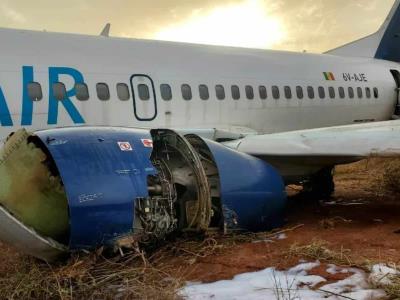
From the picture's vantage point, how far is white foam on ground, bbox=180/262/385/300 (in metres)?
3.94

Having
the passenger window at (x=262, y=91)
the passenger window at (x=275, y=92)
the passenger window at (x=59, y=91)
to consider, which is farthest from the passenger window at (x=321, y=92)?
the passenger window at (x=59, y=91)

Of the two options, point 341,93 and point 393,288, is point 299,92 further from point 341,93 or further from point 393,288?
point 393,288

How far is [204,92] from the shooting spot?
1070 cm

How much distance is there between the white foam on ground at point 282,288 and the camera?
394cm

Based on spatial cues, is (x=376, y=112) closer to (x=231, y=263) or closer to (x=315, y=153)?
(x=315, y=153)

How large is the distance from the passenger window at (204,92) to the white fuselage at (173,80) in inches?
2.6

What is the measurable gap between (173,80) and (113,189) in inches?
221

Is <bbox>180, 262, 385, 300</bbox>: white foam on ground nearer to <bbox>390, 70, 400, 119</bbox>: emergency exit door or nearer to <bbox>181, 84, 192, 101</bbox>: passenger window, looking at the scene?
<bbox>181, 84, 192, 101</bbox>: passenger window

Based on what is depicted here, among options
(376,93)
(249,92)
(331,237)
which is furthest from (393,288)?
(376,93)

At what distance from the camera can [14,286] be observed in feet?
14.7

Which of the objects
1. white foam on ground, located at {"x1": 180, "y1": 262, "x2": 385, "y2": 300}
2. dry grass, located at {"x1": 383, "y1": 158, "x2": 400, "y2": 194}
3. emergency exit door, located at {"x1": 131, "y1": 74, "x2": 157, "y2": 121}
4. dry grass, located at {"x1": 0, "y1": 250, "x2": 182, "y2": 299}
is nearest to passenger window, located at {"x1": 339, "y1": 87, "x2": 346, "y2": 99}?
dry grass, located at {"x1": 383, "y1": 158, "x2": 400, "y2": 194}

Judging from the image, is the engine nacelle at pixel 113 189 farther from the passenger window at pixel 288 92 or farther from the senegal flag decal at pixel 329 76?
the senegal flag decal at pixel 329 76

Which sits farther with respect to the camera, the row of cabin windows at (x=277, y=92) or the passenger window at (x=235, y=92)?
the passenger window at (x=235, y=92)

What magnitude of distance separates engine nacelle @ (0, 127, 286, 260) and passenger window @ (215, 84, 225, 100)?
4.95 m
